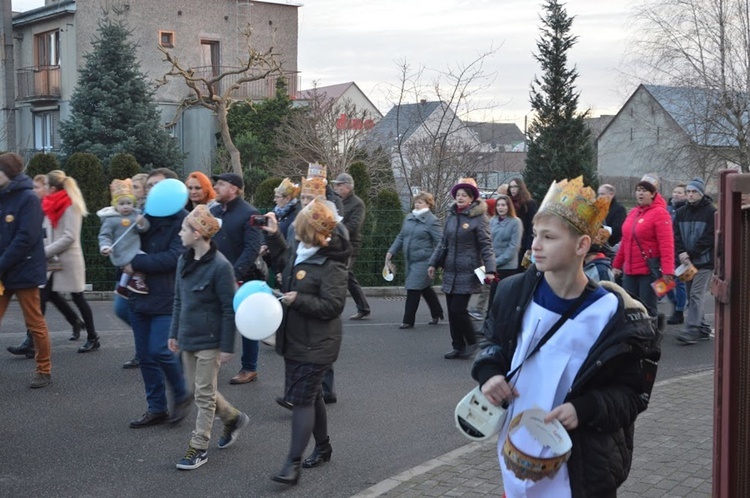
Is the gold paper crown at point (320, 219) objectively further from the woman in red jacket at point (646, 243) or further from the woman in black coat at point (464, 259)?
the woman in red jacket at point (646, 243)

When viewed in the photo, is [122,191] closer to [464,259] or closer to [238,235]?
[238,235]

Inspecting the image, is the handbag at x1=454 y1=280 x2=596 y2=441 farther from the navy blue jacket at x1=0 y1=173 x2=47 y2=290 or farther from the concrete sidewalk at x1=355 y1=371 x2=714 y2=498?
the navy blue jacket at x1=0 y1=173 x2=47 y2=290

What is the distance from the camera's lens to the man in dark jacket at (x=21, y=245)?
8172 mm

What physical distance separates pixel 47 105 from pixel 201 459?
1473 inches

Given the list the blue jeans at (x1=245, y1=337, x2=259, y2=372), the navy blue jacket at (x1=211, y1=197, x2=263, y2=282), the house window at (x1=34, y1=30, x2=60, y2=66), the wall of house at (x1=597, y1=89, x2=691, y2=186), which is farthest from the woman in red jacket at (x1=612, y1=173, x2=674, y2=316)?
the wall of house at (x1=597, y1=89, x2=691, y2=186)

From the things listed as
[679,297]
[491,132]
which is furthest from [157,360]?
[491,132]

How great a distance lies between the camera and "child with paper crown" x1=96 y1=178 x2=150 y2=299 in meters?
7.36

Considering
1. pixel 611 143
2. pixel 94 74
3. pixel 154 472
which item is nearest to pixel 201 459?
pixel 154 472

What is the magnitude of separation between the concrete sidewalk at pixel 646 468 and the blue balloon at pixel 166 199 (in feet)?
9.42

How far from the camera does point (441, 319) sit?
13250mm

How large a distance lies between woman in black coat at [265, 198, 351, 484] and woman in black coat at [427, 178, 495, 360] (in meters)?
4.47

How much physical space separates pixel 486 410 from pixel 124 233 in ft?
17.1

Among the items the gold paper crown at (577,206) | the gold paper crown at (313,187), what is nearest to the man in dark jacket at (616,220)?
the gold paper crown at (313,187)

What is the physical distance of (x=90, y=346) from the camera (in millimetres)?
10391
